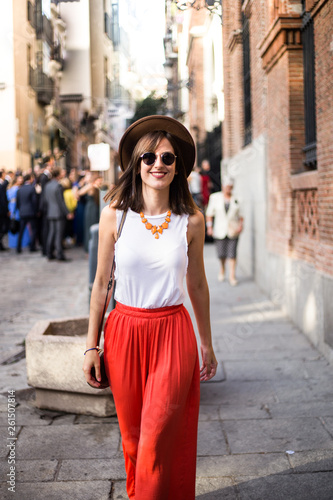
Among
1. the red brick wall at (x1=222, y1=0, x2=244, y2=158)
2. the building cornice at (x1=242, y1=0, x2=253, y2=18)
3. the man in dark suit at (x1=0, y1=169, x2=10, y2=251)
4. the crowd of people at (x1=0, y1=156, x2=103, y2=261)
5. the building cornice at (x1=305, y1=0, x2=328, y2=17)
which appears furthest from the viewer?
the man in dark suit at (x1=0, y1=169, x2=10, y2=251)

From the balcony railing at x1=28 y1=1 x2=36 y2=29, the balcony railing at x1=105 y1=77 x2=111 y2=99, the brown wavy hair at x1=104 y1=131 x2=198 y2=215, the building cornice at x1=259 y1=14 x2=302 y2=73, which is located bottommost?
the brown wavy hair at x1=104 y1=131 x2=198 y2=215

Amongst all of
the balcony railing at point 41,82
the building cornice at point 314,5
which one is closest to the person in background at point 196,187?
the balcony railing at point 41,82

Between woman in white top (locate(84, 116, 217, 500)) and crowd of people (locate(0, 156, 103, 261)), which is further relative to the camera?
crowd of people (locate(0, 156, 103, 261))

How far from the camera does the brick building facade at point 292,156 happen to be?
6301 millimetres

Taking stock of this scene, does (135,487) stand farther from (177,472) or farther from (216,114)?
(216,114)

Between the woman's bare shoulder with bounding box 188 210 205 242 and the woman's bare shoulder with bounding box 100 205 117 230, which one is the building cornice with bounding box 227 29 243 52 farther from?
the woman's bare shoulder with bounding box 100 205 117 230

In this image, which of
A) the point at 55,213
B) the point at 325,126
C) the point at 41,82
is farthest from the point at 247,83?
the point at 325,126

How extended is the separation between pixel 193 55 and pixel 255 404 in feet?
73.1

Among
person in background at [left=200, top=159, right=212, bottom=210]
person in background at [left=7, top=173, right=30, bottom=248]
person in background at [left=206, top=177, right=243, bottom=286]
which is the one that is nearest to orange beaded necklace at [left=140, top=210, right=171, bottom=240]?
person in background at [left=206, top=177, right=243, bottom=286]

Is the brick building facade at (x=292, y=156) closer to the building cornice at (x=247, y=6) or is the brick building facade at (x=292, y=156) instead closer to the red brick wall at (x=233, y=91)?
the building cornice at (x=247, y=6)

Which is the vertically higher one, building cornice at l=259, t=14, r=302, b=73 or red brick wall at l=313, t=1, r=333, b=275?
building cornice at l=259, t=14, r=302, b=73

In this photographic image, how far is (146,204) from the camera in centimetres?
289

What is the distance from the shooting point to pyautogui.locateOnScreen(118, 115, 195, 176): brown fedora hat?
290 centimetres

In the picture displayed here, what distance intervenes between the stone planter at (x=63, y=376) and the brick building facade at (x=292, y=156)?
103 inches
